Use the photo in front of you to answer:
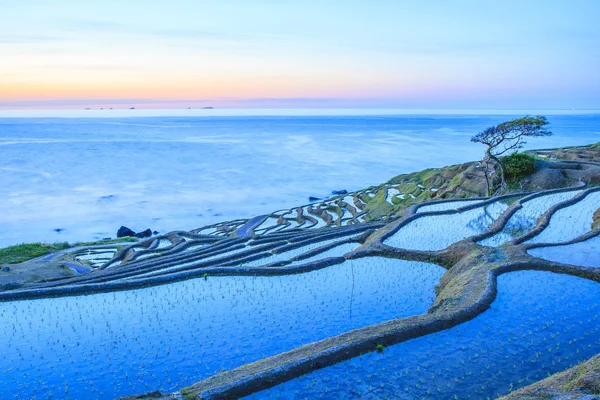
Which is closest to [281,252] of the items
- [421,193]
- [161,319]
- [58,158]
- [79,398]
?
[161,319]

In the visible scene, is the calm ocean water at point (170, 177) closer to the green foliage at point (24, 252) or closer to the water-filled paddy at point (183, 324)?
the green foliage at point (24, 252)

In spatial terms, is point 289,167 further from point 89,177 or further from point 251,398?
point 251,398

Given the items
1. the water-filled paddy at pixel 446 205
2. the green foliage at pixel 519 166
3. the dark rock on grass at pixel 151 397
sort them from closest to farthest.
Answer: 1. the dark rock on grass at pixel 151 397
2. the water-filled paddy at pixel 446 205
3. the green foliage at pixel 519 166

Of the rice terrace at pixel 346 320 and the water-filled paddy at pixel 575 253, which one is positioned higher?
the water-filled paddy at pixel 575 253

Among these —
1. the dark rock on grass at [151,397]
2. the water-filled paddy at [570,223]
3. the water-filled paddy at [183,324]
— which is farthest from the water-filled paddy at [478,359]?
the water-filled paddy at [570,223]

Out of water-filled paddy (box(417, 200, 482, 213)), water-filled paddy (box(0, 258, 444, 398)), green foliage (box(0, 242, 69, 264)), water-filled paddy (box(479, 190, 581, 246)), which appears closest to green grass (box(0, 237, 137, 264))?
green foliage (box(0, 242, 69, 264))

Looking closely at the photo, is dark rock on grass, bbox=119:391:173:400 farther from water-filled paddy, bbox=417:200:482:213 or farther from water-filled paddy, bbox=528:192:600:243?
water-filled paddy, bbox=417:200:482:213

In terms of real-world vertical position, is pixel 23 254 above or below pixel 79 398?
below
